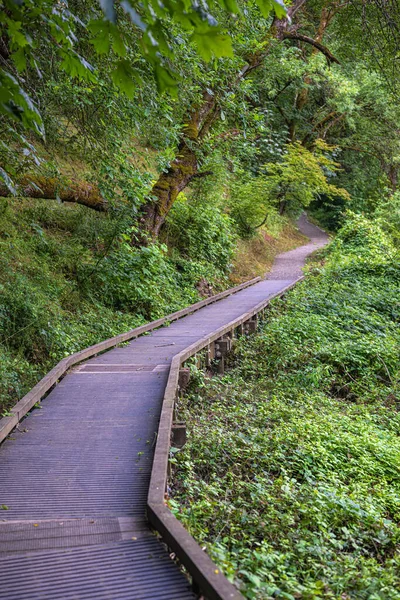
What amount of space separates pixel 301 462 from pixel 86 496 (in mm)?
2696

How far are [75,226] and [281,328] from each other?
5.19m

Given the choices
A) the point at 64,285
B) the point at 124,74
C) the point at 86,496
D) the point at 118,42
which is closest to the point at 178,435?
the point at 86,496

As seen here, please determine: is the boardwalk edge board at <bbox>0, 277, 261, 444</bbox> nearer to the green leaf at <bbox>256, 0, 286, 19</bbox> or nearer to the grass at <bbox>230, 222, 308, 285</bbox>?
the green leaf at <bbox>256, 0, 286, 19</bbox>

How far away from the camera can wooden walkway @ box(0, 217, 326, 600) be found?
2.95m

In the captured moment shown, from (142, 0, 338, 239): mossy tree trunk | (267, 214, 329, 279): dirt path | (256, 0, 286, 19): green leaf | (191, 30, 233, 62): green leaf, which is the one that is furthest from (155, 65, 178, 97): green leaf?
(267, 214, 329, 279): dirt path

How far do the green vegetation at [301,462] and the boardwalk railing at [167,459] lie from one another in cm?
29

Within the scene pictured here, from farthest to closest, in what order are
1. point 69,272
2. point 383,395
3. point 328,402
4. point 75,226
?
point 75,226, point 69,272, point 383,395, point 328,402

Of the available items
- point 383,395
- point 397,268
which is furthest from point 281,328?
point 397,268

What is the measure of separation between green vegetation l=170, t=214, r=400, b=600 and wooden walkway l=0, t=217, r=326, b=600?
1.30 feet

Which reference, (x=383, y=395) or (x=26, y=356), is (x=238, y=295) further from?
(x=26, y=356)

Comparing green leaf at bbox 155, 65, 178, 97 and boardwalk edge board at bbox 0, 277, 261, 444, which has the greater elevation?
green leaf at bbox 155, 65, 178, 97

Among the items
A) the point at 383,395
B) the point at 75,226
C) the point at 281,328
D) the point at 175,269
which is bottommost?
the point at 383,395

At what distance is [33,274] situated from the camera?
9.73 meters

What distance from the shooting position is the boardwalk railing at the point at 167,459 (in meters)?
2.68
